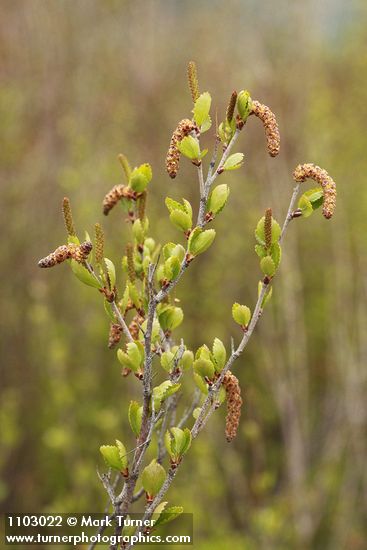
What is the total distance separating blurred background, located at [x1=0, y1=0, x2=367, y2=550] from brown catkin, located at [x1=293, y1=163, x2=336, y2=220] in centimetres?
170

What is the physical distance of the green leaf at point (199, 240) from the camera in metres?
1.12

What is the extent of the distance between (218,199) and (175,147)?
5.1 inches

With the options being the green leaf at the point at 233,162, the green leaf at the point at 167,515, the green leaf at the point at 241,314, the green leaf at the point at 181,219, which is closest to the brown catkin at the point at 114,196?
the green leaf at the point at 181,219

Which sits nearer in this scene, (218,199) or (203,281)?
(218,199)

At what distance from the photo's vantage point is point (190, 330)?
15.5 ft

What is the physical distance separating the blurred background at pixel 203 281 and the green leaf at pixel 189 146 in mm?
1747

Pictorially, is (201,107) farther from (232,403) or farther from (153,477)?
(153,477)

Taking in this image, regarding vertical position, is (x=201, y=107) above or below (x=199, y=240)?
above

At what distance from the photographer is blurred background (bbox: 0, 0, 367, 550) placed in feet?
12.7

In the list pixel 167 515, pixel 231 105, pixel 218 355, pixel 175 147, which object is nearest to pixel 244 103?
pixel 231 105

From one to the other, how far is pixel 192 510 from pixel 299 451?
2.63ft

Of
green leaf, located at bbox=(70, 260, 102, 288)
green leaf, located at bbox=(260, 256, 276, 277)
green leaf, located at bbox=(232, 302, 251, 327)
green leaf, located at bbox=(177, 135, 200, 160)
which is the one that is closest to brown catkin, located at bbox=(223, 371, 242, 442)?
green leaf, located at bbox=(232, 302, 251, 327)

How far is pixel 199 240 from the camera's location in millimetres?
1127

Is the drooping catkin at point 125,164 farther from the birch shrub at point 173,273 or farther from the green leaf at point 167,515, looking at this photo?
the green leaf at point 167,515
